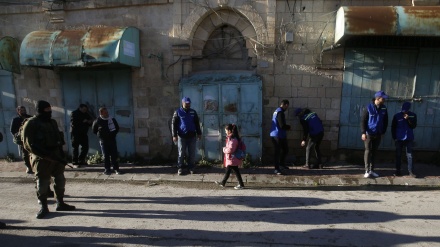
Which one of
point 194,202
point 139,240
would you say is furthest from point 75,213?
point 194,202

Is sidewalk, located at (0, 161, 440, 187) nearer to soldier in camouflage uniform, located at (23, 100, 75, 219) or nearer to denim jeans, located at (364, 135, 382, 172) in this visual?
denim jeans, located at (364, 135, 382, 172)

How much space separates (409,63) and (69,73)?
8835 millimetres

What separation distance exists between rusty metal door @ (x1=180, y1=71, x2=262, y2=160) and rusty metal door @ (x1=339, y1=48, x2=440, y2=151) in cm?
227

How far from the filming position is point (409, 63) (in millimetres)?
7480

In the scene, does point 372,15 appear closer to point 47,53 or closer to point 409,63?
point 409,63

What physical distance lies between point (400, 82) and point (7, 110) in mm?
10789

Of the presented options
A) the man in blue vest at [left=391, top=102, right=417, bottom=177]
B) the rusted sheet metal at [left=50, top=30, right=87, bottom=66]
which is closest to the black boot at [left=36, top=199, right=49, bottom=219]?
the rusted sheet metal at [left=50, top=30, right=87, bottom=66]

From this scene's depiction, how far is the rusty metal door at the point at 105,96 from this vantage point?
27.8ft

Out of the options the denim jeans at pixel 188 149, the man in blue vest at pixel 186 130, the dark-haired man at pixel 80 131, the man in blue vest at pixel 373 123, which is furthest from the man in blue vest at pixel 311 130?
the dark-haired man at pixel 80 131

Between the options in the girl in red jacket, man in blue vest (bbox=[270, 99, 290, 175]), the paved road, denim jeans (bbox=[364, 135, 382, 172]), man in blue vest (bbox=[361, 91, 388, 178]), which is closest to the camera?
the paved road

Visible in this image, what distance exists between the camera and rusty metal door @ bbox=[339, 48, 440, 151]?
24.4 ft

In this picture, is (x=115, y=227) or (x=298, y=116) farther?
(x=298, y=116)

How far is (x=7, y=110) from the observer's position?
9133 millimetres

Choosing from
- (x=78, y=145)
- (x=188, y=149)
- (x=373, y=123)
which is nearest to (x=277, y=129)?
(x=373, y=123)
